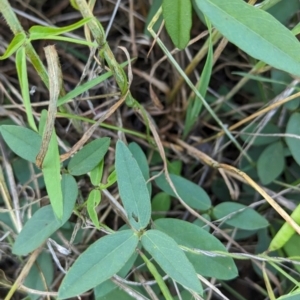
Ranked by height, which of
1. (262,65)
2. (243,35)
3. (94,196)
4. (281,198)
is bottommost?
(281,198)

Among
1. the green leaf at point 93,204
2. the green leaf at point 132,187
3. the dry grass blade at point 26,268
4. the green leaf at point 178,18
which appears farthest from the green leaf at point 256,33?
the dry grass blade at point 26,268

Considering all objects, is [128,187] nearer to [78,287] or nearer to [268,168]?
[78,287]

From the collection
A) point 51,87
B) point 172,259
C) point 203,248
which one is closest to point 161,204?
point 203,248

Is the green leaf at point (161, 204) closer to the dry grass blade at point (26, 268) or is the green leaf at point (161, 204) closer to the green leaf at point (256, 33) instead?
the dry grass blade at point (26, 268)

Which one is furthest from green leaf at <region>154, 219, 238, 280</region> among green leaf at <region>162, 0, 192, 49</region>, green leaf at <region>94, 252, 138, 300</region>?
green leaf at <region>162, 0, 192, 49</region>

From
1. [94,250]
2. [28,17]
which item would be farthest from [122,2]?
[94,250]

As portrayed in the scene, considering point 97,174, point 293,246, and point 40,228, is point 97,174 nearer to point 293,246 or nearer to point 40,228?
point 40,228
